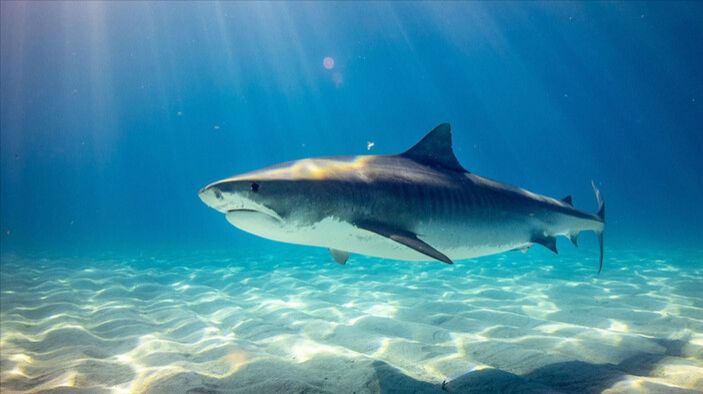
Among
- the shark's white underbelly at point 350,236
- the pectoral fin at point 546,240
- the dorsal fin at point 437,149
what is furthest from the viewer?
the pectoral fin at point 546,240

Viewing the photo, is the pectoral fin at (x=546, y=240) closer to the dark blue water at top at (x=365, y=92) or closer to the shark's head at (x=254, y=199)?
the shark's head at (x=254, y=199)

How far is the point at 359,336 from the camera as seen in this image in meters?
4.34

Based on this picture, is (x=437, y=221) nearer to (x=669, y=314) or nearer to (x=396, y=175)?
(x=396, y=175)

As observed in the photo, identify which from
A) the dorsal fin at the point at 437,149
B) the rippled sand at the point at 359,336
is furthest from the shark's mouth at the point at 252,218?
the dorsal fin at the point at 437,149

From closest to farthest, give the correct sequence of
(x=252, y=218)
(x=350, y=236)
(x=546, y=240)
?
1. (x=252, y=218)
2. (x=350, y=236)
3. (x=546, y=240)

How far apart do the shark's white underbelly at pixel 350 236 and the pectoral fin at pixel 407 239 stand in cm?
9

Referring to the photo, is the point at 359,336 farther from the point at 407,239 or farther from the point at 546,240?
the point at 546,240

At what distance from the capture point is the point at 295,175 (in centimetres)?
301

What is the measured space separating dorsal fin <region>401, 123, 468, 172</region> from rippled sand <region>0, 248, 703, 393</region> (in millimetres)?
2104

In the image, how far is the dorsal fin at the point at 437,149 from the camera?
4211 mm

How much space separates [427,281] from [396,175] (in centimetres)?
598

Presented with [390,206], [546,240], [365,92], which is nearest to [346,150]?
[365,92]

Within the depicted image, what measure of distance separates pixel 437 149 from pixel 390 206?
4.49 ft

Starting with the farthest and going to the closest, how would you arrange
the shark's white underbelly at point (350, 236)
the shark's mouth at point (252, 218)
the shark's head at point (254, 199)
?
1. the shark's white underbelly at point (350, 236)
2. the shark's mouth at point (252, 218)
3. the shark's head at point (254, 199)
